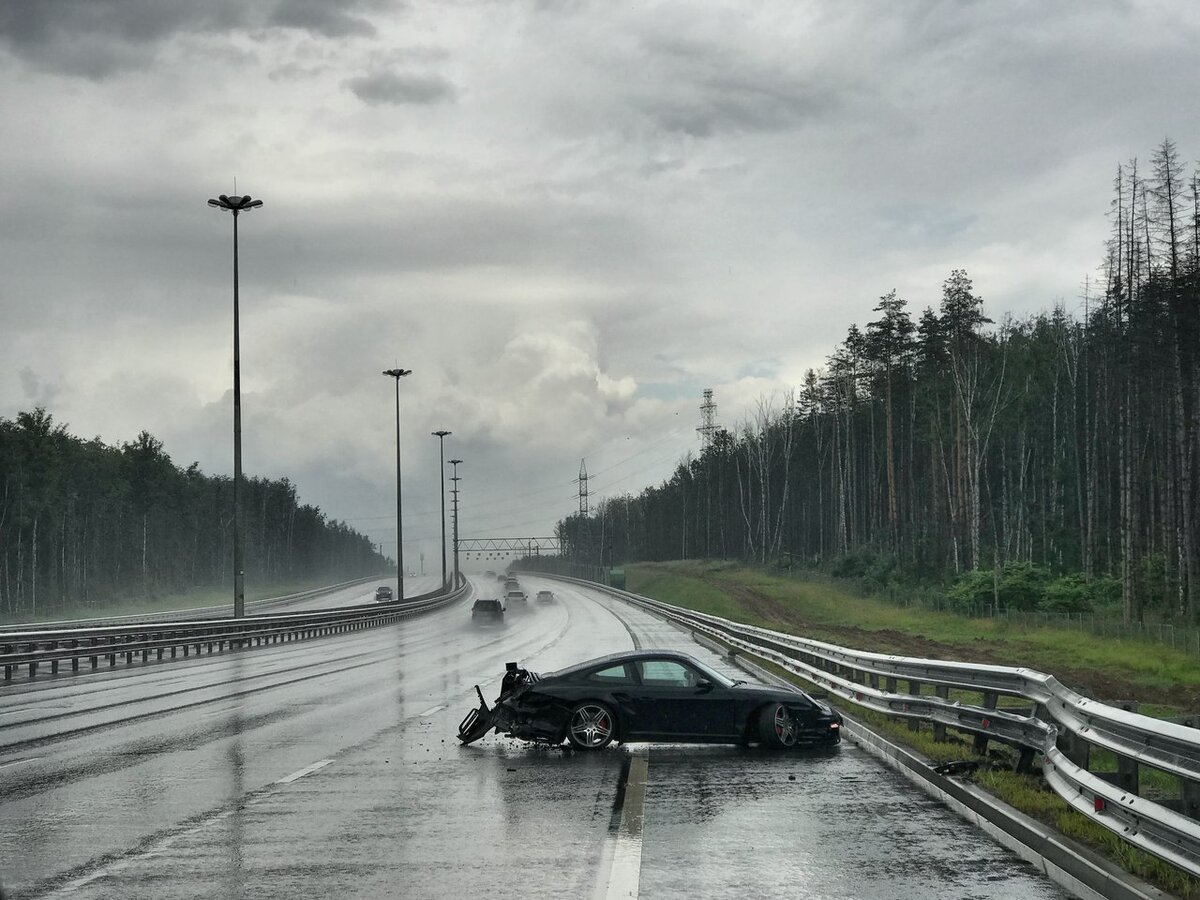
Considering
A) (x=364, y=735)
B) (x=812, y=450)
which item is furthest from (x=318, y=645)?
(x=812, y=450)

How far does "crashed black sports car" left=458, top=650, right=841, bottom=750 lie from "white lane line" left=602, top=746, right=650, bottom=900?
171cm

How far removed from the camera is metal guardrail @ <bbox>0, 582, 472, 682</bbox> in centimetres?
3197

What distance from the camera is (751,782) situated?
12820mm

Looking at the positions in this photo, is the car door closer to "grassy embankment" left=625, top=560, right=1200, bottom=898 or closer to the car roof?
the car roof

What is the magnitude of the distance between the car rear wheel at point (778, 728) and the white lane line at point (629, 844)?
2112 millimetres

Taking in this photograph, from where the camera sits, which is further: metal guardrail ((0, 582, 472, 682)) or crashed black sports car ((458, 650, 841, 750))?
metal guardrail ((0, 582, 472, 682))

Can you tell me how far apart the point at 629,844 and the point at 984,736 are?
5083mm

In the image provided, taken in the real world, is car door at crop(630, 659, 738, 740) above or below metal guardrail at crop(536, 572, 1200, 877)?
below

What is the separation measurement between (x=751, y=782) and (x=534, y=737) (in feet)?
11.3

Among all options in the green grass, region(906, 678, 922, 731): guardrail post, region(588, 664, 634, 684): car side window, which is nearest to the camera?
region(588, 664, 634, 684): car side window

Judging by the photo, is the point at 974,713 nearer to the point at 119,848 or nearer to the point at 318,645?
the point at 119,848

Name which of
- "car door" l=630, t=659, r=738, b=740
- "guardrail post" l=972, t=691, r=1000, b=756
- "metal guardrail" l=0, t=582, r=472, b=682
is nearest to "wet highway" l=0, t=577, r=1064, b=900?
"car door" l=630, t=659, r=738, b=740

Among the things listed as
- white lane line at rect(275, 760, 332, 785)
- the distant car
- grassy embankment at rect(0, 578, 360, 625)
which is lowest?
grassy embankment at rect(0, 578, 360, 625)

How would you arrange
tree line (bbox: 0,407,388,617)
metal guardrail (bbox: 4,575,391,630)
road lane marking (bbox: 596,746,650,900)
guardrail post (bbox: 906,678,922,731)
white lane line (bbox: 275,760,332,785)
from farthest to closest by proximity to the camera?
tree line (bbox: 0,407,388,617) < metal guardrail (bbox: 4,575,391,630) < guardrail post (bbox: 906,678,922,731) < white lane line (bbox: 275,760,332,785) < road lane marking (bbox: 596,746,650,900)
